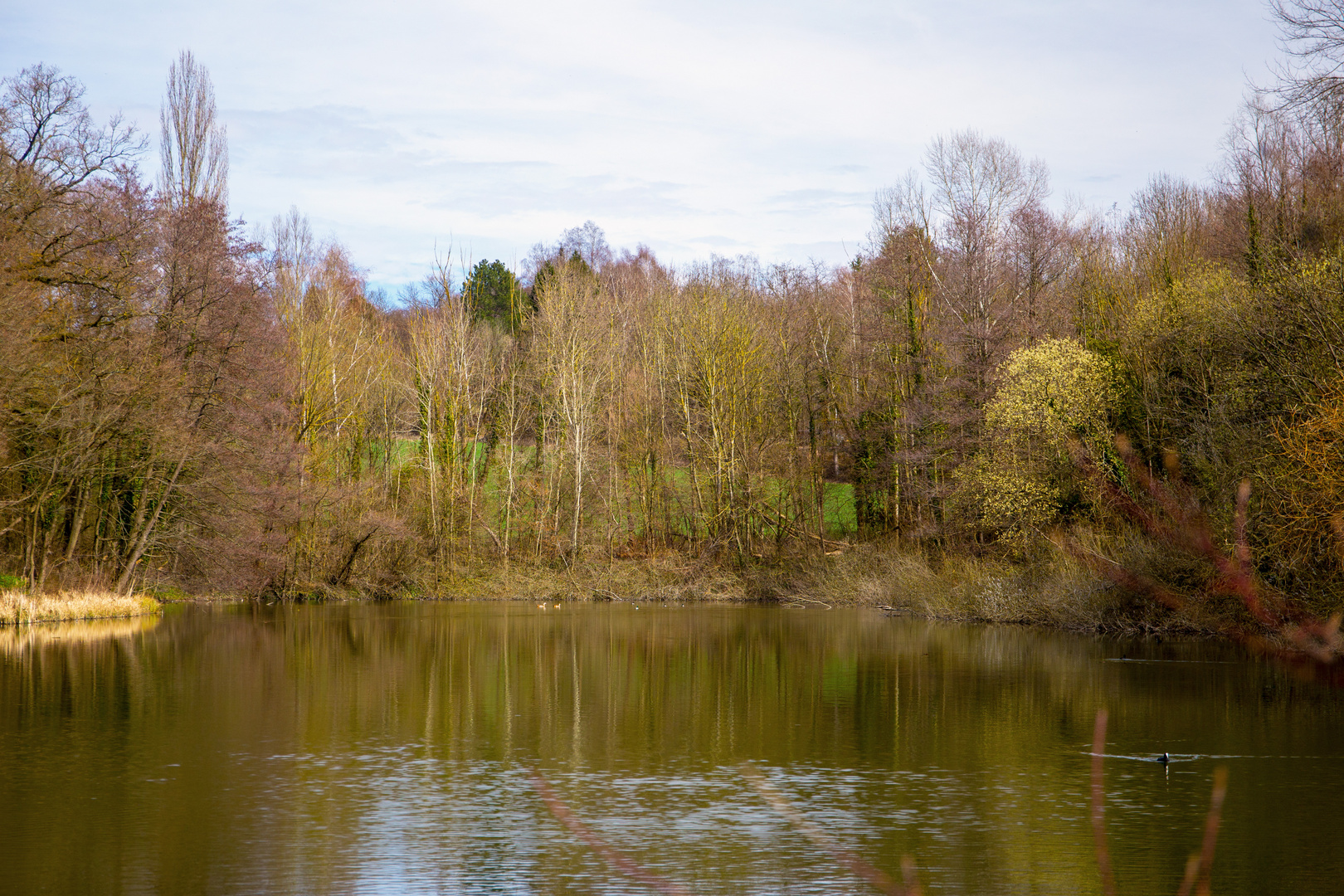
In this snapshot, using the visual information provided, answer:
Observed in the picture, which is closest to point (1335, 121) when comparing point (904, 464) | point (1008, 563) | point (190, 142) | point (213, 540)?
point (1008, 563)

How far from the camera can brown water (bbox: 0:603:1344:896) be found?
340 inches

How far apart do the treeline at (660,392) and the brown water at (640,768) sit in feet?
16.8

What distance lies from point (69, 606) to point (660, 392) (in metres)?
24.3

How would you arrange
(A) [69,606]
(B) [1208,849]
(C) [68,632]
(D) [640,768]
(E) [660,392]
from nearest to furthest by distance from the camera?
(B) [1208,849]
(D) [640,768]
(C) [68,632]
(A) [69,606]
(E) [660,392]

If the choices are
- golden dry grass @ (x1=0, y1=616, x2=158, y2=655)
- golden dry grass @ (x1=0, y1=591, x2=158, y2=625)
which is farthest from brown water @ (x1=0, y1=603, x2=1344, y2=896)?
golden dry grass @ (x1=0, y1=591, x2=158, y2=625)

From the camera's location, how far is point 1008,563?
35062 mm

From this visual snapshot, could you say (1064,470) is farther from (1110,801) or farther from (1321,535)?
(1110,801)

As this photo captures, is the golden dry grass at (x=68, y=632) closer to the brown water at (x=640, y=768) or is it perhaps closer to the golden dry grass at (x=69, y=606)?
the golden dry grass at (x=69, y=606)

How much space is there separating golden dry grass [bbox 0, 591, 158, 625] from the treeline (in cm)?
87

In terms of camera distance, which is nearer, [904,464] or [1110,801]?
[1110,801]

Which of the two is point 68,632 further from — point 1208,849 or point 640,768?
point 1208,849

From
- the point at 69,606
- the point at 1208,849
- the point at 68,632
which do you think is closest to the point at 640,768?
the point at 1208,849

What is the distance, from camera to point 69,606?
30.6 m

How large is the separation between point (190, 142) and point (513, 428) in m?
16.4
